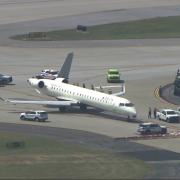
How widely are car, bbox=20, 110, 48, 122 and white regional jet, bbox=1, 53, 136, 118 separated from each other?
24.1ft

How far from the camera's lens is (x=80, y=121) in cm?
15088

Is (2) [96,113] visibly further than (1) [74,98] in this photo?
No

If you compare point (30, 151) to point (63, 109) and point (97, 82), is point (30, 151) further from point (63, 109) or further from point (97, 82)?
point (97, 82)

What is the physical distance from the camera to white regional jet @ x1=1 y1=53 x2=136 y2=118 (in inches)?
5901

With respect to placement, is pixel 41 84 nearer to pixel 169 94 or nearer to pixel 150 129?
pixel 169 94

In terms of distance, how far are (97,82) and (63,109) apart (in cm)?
2499

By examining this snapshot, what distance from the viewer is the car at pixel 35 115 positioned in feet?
490

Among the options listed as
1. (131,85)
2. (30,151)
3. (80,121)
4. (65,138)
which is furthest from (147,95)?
(30,151)

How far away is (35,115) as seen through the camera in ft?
490

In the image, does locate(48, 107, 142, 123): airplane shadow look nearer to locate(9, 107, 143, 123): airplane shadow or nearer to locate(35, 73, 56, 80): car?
locate(9, 107, 143, 123): airplane shadow

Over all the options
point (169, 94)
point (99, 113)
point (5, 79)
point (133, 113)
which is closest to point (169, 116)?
point (133, 113)

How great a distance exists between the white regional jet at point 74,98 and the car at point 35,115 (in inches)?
289

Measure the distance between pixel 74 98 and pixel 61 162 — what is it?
37716 mm

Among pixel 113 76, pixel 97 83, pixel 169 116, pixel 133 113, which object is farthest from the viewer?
pixel 113 76
